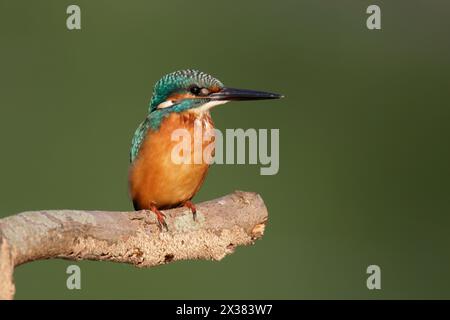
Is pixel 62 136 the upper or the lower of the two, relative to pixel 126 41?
lower

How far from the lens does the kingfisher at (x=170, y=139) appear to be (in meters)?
3.20

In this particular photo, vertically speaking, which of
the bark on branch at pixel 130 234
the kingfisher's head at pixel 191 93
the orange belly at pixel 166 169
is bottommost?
the bark on branch at pixel 130 234

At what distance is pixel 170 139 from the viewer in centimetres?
320

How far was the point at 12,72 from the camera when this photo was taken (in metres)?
5.04

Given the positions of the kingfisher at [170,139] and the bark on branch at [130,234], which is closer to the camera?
the bark on branch at [130,234]

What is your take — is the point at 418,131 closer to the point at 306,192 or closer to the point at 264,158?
the point at 306,192

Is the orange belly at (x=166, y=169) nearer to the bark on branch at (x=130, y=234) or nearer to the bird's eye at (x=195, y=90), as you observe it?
the bird's eye at (x=195, y=90)

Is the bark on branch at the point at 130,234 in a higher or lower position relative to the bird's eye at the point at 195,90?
lower

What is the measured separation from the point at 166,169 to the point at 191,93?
31 cm

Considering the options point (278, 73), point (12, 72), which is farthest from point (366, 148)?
point (12, 72)

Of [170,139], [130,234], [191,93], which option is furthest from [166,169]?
[130,234]

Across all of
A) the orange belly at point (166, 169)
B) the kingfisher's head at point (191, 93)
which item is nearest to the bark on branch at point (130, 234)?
the orange belly at point (166, 169)

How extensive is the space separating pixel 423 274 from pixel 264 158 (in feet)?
5.28

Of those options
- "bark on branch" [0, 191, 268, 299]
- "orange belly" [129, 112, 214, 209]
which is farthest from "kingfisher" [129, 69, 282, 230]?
"bark on branch" [0, 191, 268, 299]
